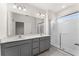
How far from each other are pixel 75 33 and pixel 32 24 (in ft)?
6.44

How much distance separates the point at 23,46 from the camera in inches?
77.8

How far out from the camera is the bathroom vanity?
5.29 ft

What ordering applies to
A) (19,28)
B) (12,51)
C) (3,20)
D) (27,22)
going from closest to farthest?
(12,51), (3,20), (19,28), (27,22)

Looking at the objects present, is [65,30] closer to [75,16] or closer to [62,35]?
[62,35]

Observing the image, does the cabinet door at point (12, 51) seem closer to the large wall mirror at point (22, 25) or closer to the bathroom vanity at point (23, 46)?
the bathroom vanity at point (23, 46)

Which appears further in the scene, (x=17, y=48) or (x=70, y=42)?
(x=70, y=42)

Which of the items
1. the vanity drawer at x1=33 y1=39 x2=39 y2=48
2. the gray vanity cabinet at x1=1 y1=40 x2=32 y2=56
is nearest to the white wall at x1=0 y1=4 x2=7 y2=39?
the gray vanity cabinet at x1=1 y1=40 x2=32 y2=56

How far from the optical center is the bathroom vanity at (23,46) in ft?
5.29

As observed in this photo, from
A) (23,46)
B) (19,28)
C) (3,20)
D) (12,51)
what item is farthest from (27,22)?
(12,51)

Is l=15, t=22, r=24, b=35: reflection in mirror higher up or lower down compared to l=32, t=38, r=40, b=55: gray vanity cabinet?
higher up

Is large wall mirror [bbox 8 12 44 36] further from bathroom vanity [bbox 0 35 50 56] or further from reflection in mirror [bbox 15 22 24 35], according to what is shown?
bathroom vanity [bbox 0 35 50 56]

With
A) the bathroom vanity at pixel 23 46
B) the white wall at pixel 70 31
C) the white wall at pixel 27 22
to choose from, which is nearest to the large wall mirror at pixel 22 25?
the white wall at pixel 27 22

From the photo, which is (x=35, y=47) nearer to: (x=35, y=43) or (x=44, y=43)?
(x=35, y=43)

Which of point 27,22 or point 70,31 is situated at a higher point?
point 27,22
